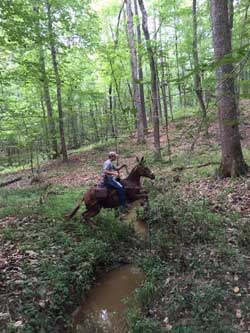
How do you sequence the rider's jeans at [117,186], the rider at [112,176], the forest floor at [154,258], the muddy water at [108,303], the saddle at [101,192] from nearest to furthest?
the forest floor at [154,258] < the muddy water at [108,303] < the saddle at [101,192] < the rider at [112,176] < the rider's jeans at [117,186]

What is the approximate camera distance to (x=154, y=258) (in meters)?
5.74

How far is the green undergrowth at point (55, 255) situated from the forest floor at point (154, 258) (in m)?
0.02

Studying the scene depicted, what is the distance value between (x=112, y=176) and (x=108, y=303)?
356cm

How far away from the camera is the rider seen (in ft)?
25.5

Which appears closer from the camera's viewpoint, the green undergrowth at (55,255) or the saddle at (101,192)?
the green undergrowth at (55,255)

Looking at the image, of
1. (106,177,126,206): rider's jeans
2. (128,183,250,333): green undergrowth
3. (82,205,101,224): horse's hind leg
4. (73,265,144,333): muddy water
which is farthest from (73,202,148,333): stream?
(106,177,126,206): rider's jeans

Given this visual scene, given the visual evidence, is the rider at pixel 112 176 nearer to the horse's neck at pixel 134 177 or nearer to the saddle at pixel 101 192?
the saddle at pixel 101 192

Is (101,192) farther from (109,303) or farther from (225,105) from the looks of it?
(225,105)

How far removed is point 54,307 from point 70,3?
17541 mm

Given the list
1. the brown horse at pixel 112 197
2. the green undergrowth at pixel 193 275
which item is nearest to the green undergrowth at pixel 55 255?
the brown horse at pixel 112 197

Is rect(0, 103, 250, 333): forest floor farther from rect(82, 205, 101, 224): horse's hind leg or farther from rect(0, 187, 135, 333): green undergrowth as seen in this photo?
rect(82, 205, 101, 224): horse's hind leg

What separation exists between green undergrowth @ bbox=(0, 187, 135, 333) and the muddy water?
0.60 ft

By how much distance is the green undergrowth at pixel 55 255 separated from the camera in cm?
446

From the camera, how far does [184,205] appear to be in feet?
24.9
